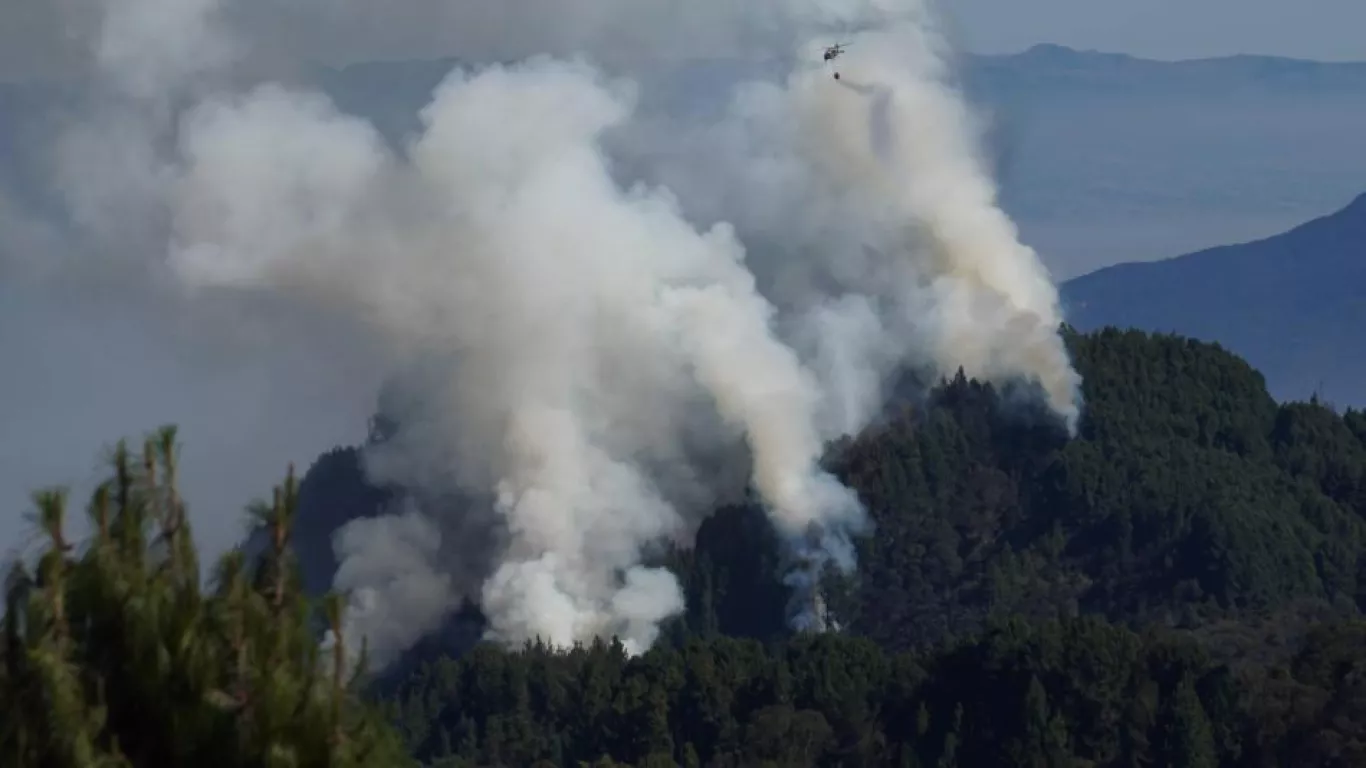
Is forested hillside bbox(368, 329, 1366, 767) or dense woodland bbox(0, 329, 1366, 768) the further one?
forested hillside bbox(368, 329, 1366, 767)

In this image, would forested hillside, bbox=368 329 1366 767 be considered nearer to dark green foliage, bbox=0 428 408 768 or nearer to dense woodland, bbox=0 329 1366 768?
dense woodland, bbox=0 329 1366 768

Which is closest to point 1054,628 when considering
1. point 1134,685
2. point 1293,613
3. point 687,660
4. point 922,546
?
point 1134,685

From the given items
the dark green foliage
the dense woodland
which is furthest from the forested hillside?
the dark green foliage

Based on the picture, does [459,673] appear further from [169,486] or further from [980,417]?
[169,486]

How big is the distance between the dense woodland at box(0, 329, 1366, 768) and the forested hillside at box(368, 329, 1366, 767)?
4.3 inches

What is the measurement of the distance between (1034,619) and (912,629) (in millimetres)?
7116

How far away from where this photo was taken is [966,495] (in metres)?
93.9

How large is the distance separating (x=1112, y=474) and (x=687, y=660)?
3181cm

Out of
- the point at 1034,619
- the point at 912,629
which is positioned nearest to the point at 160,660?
the point at 1034,619

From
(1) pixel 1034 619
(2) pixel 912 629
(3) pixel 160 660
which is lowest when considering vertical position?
(3) pixel 160 660

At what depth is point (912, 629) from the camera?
8700 cm

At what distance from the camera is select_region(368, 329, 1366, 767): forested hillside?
58562 millimetres

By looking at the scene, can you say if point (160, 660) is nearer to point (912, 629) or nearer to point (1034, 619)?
point (1034, 619)

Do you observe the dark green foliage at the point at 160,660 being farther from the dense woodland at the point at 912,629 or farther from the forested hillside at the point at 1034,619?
the forested hillside at the point at 1034,619
